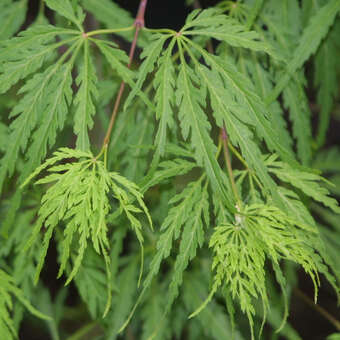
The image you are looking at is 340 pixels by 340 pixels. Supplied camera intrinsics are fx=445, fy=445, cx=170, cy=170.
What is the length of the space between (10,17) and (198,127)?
52 cm

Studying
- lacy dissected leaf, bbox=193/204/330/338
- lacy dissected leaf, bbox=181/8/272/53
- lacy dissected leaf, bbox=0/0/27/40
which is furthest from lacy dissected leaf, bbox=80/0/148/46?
lacy dissected leaf, bbox=193/204/330/338

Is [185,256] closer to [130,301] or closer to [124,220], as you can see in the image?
[124,220]

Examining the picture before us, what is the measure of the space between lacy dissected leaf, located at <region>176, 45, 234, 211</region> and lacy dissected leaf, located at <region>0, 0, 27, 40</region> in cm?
42

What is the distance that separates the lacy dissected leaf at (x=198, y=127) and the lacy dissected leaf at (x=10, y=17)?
1.39 feet

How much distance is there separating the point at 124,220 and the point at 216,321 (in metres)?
0.42

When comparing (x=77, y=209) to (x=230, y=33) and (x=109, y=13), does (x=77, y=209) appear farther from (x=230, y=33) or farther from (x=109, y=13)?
(x=109, y=13)

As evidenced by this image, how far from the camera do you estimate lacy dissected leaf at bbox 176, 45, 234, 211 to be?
58 cm

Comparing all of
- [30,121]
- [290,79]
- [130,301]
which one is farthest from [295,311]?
[30,121]

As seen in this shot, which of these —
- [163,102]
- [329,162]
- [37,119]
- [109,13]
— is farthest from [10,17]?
[329,162]

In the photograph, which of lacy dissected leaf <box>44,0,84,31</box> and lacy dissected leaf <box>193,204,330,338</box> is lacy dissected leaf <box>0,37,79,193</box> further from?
lacy dissected leaf <box>193,204,330,338</box>

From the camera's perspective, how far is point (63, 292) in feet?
4.47

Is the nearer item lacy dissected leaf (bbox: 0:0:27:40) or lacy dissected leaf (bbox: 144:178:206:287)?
lacy dissected leaf (bbox: 144:178:206:287)

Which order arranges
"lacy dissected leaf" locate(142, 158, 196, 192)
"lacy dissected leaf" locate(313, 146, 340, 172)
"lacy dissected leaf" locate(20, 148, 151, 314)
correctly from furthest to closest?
"lacy dissected leaf" locate(313, 146, 340, 172)
"lacy dissected leaf" locate(142, 158, 196, 192)
"lacy dissected leaf" locate(20, 148, 151, 314)

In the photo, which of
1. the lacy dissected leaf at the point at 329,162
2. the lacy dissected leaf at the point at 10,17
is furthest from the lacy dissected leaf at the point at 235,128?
the lacy dissected leaf at the point at 329,162
